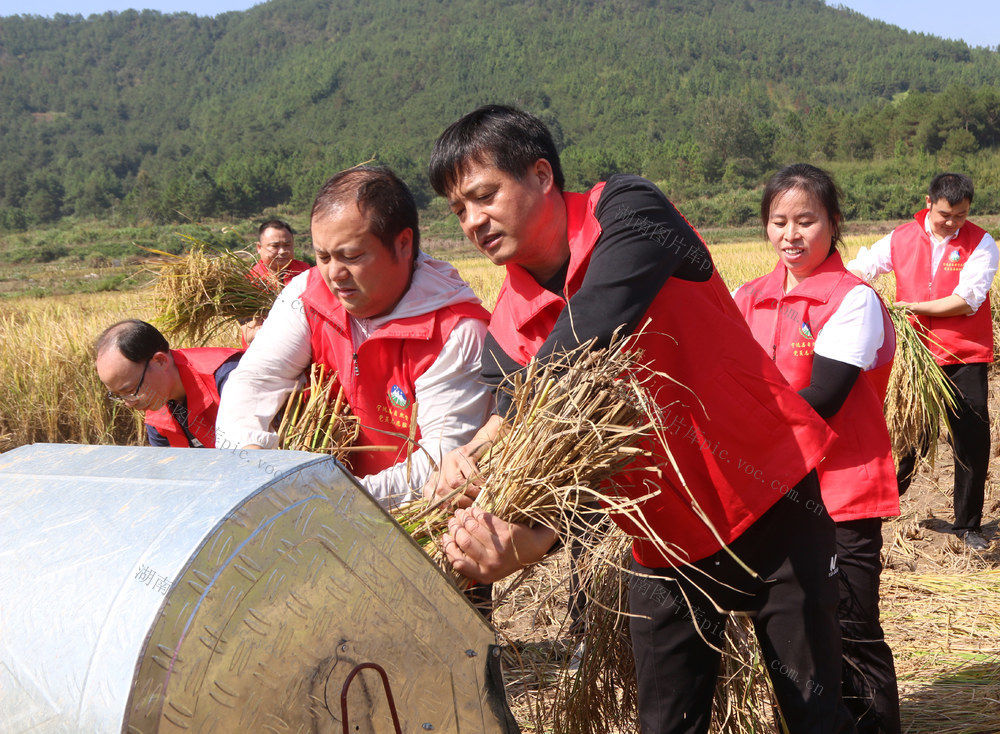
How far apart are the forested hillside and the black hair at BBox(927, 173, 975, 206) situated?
4510 centimetres

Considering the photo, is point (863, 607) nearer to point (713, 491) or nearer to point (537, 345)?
point (713, 491)

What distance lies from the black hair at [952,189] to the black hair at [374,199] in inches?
126

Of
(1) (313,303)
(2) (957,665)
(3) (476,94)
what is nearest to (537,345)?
(1) (313,303)

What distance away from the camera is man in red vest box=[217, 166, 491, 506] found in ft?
6.88

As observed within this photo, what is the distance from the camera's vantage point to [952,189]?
14.0 ft

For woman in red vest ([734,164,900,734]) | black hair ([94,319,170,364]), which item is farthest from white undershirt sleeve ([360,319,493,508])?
black hair ([94,319,170,364])

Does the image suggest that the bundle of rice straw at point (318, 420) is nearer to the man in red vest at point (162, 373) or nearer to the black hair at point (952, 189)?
the man in red vest at point (162, 373)

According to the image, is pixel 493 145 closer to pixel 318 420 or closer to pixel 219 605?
pixel 318 420

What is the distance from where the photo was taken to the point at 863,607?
2270 millimetres

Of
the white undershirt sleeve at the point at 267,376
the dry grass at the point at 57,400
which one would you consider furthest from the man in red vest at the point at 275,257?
the dry grass at the point at 57,400

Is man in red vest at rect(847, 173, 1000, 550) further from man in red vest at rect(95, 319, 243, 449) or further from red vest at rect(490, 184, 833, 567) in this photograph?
man in red vest at rect(95, 319, 243, 449)

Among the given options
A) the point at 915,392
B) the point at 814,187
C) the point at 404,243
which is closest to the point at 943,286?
the point at 915,392

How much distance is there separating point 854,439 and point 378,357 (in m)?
1.30

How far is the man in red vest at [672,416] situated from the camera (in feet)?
4.81
